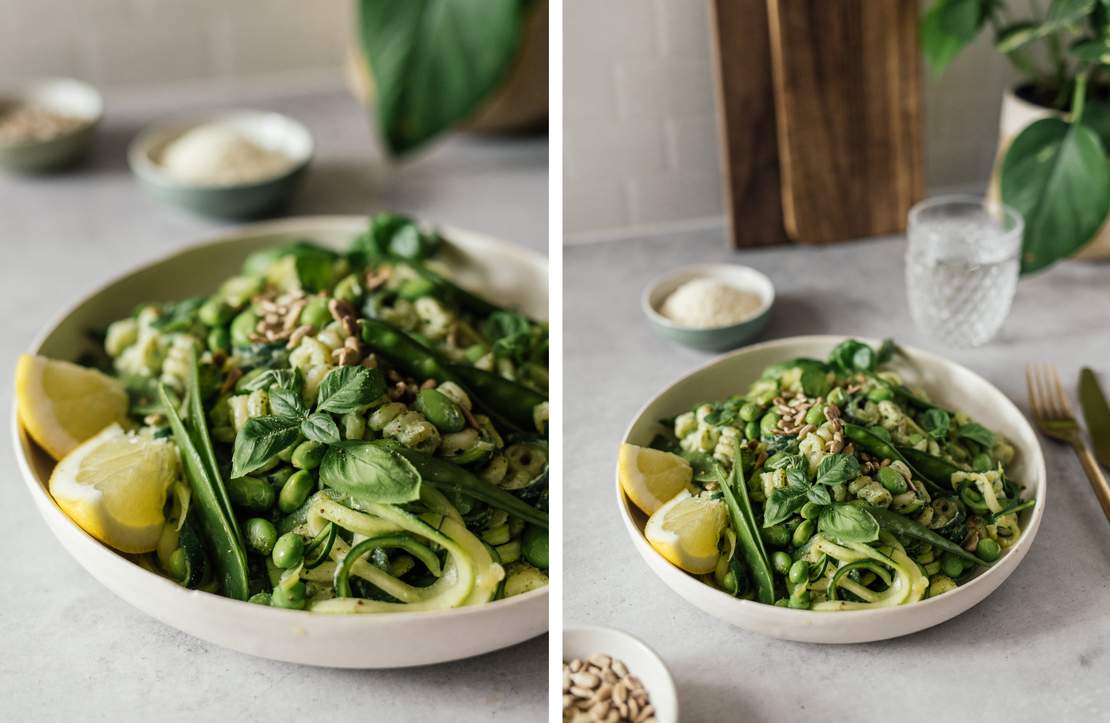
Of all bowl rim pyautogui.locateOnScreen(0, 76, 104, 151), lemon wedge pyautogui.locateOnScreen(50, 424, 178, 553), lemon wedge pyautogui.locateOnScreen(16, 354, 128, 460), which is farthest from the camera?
bowl rim pyautogui.locateOnScreen(0, 76, 104, 151)

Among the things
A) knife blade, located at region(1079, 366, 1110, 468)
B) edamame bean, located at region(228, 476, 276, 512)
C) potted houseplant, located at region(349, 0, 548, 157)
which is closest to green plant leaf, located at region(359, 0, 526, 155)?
potted houseplant, located at region(349, 0, 548, 157)

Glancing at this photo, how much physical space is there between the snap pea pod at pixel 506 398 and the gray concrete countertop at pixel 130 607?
0.17m

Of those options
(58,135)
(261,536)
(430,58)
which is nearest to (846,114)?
(430,58)

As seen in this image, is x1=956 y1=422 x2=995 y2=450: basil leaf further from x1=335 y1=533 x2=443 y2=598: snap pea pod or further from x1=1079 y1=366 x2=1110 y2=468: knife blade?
x1=335 y1=533 x2=443 y2=598: snap pea pod

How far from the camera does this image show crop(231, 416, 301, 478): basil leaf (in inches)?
28.9

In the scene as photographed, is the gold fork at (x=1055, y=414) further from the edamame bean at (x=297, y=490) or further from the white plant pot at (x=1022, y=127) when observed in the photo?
the edamame bean at (x=297, y=490)

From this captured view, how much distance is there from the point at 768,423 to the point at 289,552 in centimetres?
36

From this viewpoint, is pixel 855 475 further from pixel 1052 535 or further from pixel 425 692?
pixel 425 692

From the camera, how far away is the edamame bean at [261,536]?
2.45 ft

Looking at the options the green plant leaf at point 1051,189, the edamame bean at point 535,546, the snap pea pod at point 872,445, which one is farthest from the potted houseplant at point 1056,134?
the edamame bean at point 535,546

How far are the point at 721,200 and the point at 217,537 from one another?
788mm

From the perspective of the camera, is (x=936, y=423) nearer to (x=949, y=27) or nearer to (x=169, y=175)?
(x=949, y=27)

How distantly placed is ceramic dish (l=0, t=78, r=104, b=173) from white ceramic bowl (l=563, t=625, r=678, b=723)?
117cm

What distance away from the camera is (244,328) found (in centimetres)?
89
